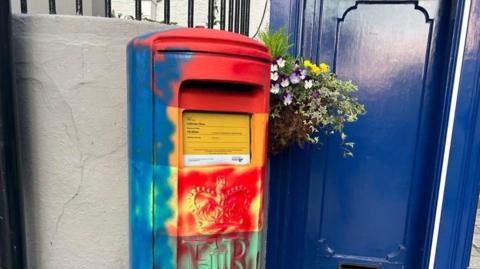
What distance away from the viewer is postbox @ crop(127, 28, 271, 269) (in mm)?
1193

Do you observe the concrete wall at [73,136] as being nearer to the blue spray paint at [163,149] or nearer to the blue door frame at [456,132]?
the blue spray paint at [163,149]

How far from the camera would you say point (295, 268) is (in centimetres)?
269

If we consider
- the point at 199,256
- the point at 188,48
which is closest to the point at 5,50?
the point at 188,48

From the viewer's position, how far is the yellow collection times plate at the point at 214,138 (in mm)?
1249

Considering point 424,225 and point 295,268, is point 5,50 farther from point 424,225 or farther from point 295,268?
point 424,225

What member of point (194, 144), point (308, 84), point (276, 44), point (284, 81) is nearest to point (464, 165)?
point (308, 84)

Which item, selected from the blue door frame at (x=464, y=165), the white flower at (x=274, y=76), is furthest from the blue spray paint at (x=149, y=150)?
the blue door frame at (x=464, y=165)

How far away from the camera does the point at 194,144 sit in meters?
1.25

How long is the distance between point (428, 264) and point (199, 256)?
184 centimetres

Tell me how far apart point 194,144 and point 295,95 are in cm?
88

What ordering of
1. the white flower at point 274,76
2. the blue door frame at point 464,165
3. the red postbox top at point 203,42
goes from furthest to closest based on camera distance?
1. the blue door frame at point 464,165
2. the white flower at point 274,76
3. the red postbox top at point 203,42

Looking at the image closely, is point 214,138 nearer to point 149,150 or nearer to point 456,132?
point 149,150

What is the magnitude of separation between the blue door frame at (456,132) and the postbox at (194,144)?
1.20 metres

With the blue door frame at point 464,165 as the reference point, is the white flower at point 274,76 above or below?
above
